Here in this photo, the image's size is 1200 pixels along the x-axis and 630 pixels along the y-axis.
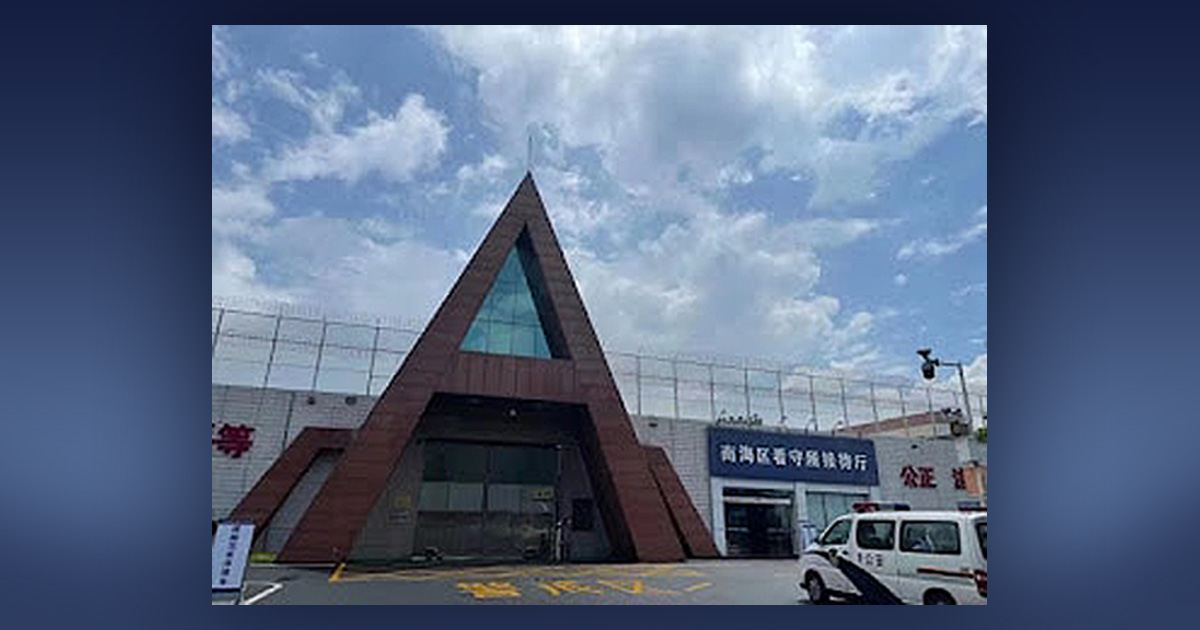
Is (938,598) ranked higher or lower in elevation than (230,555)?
lower

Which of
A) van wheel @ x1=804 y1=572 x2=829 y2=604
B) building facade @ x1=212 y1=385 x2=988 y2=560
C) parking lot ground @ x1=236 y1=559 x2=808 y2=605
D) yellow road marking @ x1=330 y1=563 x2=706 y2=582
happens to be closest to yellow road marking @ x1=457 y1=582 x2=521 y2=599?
parking lot ground @ x1=236 y1=559 x2=808 y2=605

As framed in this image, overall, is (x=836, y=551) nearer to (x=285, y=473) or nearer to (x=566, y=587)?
(x=566, y=587)

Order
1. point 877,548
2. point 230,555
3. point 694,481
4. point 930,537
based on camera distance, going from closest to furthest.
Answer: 1. point 230,555
2. point 930,537
3. point 877,548
4. point 694,481

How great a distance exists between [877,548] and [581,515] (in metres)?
4.39

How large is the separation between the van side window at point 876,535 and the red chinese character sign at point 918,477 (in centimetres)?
439

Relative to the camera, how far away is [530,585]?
4.31 meters

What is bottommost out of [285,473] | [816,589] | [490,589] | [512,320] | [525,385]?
[816,589]

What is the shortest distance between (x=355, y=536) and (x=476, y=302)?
8.35 feet

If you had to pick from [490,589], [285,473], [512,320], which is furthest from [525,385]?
[490,589]

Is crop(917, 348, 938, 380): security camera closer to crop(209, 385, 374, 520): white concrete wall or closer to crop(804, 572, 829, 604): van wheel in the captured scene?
crop(804, 572, 829, 604): van wheel

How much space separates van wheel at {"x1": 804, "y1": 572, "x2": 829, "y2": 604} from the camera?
4213mm

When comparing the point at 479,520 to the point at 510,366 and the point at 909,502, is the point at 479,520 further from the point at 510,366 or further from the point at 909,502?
the point at 909,502
